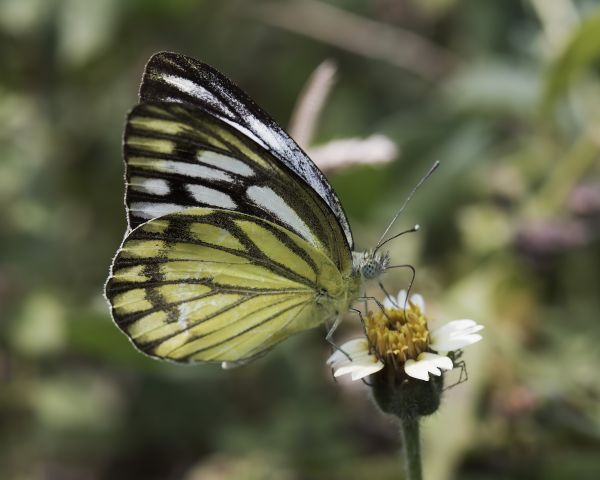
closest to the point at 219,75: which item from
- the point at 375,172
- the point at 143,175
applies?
the point at 143,175

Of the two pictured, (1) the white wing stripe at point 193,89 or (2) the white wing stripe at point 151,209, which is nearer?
(1) the white wing stripe at point 193,89

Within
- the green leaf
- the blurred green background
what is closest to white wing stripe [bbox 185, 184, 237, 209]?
the blurred green background

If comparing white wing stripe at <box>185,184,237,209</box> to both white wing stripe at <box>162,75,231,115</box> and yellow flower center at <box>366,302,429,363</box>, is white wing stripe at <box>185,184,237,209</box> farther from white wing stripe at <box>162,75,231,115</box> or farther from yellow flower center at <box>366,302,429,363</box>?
yellow flower center at <box>366,302,429,363</box>

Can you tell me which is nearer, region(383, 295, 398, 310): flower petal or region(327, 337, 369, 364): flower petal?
region(327, 337, 369, 364): flower petal

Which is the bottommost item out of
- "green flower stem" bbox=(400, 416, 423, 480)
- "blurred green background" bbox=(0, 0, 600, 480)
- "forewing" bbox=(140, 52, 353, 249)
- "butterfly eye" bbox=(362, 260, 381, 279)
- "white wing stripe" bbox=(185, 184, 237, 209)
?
"green flower stem" bbox=(400, 416, 423, 480)

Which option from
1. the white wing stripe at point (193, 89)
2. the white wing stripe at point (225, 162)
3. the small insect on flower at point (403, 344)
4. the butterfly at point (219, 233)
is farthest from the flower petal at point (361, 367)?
the white wing stripe at point (193, 89)

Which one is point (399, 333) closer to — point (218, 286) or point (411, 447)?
point (411, 447)

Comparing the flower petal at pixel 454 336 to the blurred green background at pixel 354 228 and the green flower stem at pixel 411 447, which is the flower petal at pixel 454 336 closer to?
the green flower stem at pixel 411 447
